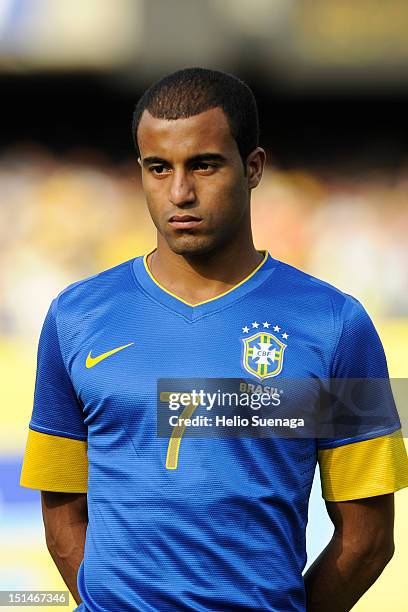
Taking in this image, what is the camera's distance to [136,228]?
628 cm

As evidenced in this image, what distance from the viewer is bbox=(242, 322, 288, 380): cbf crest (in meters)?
1.82

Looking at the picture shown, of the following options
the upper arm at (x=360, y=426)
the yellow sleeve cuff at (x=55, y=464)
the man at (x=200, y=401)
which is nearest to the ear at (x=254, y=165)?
the man at (x=200, y=401)

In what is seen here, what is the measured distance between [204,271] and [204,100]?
1.04 ft

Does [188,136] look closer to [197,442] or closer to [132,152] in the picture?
[197,442]

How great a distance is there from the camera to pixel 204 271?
191cm

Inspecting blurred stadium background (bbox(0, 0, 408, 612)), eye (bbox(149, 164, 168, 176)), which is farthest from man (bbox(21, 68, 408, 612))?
blurred stadium background (bbox(0, 0, 408, 612))

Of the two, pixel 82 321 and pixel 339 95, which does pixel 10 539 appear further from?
pixel 339 95

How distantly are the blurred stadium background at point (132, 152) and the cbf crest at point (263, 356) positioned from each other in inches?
135

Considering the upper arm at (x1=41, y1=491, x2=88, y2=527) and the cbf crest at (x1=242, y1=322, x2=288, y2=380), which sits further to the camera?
the upper arm at (x1=41, y1=491, x2=88, y2=527)

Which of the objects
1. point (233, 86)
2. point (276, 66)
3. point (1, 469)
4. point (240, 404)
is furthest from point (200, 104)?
point (276, 66)

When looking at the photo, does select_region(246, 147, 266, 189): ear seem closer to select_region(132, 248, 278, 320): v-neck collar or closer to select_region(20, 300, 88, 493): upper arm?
select_region(132, 248, 278, 320): v-neck collar

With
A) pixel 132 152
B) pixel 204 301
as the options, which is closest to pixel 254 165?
pixel 204 301

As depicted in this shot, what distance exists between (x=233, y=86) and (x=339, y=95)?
4.41 metres

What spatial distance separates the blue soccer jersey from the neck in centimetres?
2
